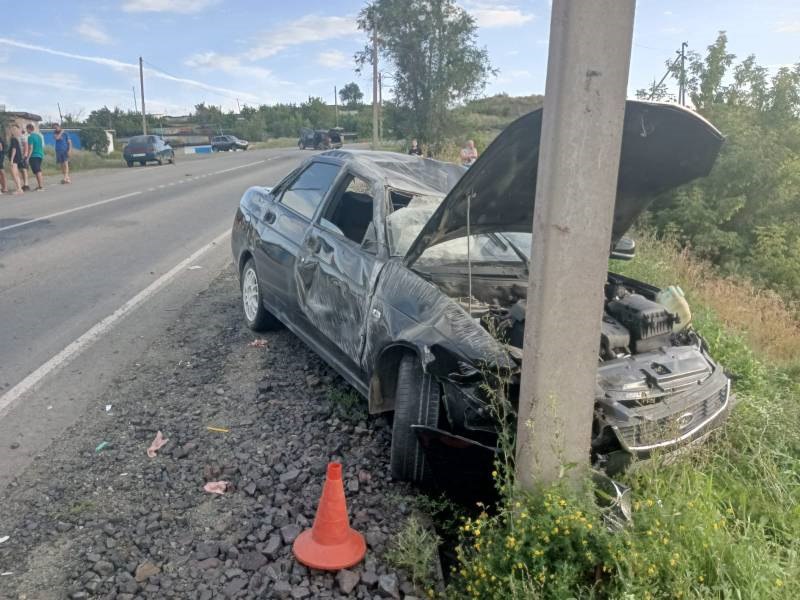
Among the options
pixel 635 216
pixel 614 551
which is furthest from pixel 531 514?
pixel 635 216

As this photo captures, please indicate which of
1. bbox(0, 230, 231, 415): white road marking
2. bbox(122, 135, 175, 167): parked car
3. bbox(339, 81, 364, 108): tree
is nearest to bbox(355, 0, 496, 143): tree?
bbox(122, 135, 175, 167): parked car

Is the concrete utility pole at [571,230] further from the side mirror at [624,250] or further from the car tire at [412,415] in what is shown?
the side mirror at [624,250]

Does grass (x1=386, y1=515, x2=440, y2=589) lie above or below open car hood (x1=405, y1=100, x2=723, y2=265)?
below

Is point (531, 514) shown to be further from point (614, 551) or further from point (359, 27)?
point (359, 27)

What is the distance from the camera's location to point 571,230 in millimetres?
2648

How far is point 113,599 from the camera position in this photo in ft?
8.96

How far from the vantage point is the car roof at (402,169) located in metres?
4.82

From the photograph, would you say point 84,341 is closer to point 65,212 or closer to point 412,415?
point 412,415

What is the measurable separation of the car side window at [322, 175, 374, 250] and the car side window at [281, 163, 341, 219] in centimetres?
16

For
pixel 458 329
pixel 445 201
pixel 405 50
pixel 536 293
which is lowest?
pixel 458 329

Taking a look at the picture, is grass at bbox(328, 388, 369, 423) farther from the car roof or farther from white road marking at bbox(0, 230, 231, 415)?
white road marking at bbox(0, 230, 231, 415)

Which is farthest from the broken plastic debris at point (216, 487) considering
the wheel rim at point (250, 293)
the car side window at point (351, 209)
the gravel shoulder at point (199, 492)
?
the wheel rim at point (250, 293)

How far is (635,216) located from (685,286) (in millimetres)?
4894

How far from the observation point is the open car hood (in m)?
3.37
